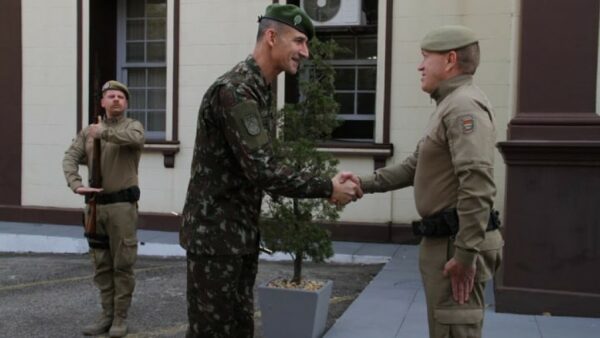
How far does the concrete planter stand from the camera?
4.78 m

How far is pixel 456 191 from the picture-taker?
10.1 ft

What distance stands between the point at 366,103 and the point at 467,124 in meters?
6.84

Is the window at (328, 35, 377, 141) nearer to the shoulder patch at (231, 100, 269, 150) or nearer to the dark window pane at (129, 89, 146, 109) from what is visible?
the dark window pane at (129, 89, 146, 109)

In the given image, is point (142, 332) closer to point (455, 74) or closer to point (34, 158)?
point (455, 74)

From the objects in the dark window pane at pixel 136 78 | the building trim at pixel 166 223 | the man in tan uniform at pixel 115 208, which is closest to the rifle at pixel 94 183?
the man in tan uniform at pixel 115 208

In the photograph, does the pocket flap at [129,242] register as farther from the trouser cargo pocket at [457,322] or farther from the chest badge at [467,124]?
the chest badge at [467,124]

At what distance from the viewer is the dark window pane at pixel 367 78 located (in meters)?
9.65

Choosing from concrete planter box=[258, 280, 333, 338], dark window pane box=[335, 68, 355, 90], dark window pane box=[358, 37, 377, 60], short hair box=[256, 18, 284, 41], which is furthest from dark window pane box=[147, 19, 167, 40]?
short hair box=[256, 18, 284, 41]

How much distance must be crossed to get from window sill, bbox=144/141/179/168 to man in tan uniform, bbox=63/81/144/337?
454cm

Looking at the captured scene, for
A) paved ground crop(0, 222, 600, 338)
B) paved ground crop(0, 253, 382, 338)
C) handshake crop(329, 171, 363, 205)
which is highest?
handshake crop(329, 171, 363, 205)

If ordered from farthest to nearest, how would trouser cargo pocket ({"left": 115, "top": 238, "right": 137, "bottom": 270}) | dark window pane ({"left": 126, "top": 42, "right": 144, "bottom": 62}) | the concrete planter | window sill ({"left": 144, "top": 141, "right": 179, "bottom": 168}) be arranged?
dark window pane ({"left": 126, "top": 42, "right": 144, "bottom": 62})
window sill ({"left": 144, "top": 141, "right": 179, "bottom": 168})
trouser cargo pocket ({"left": 115, "top": 238, "right": 137, "bottom": 270})
the concrete planter

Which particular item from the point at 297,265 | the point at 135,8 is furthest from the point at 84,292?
the point at 135,8

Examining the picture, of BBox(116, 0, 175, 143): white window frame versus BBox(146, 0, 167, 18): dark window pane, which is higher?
BBox(146, 0, 167, 18): dark window pane

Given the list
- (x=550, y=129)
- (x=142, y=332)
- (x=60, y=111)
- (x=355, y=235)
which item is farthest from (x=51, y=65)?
(x=550, y=129)
